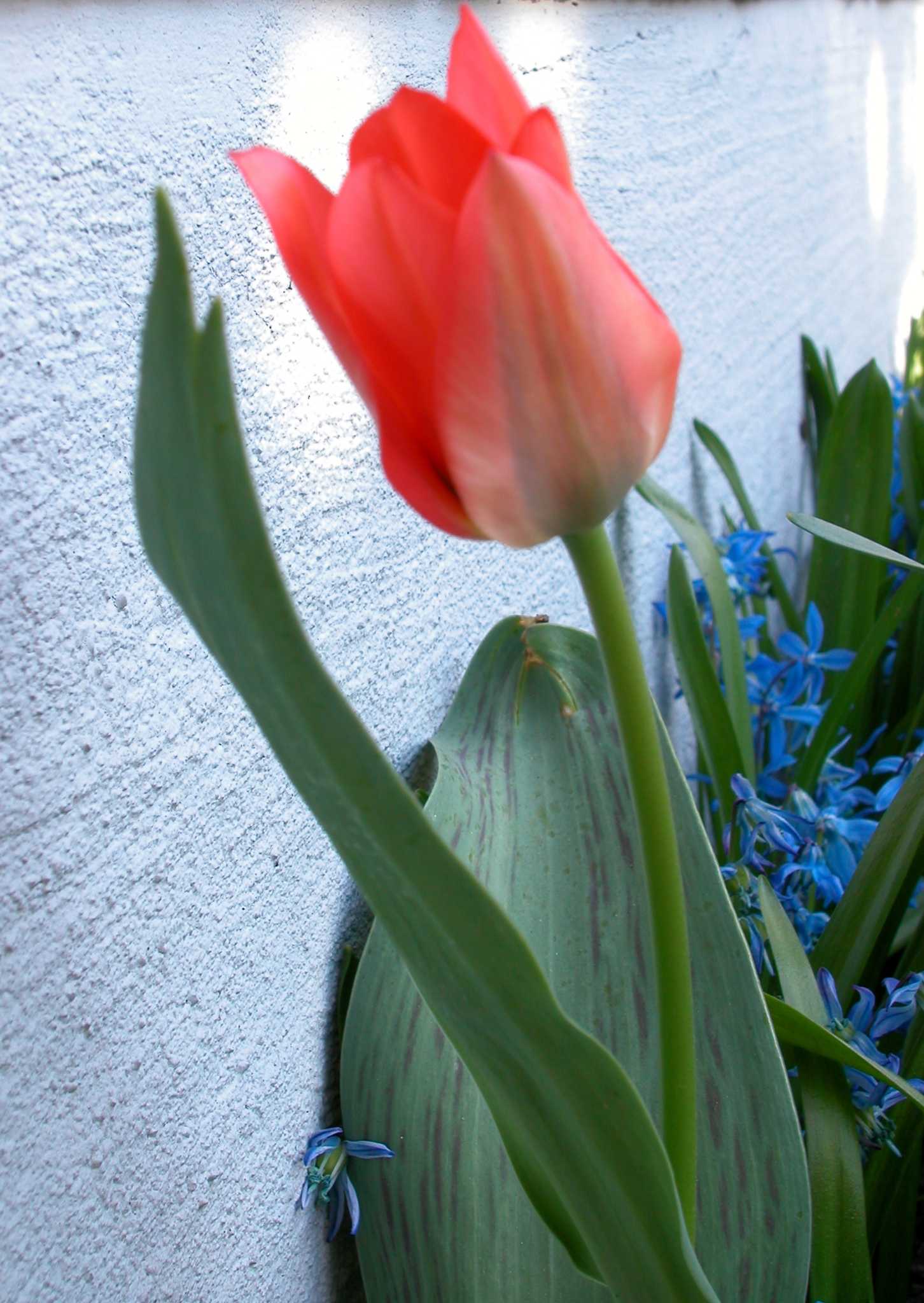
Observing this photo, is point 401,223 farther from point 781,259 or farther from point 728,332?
point 781,259

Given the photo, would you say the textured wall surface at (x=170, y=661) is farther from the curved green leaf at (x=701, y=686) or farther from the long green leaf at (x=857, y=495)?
the long green leaf at (x=857, y=495)

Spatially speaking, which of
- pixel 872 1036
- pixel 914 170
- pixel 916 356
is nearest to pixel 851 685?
pixel 872 1036

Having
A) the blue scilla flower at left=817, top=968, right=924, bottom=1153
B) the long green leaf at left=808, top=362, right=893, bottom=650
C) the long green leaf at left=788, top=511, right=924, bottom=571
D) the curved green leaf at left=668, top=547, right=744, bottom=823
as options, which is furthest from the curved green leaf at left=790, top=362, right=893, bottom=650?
the long green leaf at left=788, top=511, right=924, bottom=571

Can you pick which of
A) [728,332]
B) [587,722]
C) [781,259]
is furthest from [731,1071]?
[781,259]

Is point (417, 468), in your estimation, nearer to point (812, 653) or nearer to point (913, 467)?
point (812, 653)

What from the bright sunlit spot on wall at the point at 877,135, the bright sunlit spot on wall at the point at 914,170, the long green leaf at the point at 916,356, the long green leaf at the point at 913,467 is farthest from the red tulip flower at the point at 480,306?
the bright sunlit spot on wall at the point at 914,170

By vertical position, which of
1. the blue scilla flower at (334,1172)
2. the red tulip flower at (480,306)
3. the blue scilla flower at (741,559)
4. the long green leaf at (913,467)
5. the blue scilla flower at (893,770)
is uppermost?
the red tulip flower at (480,306)
